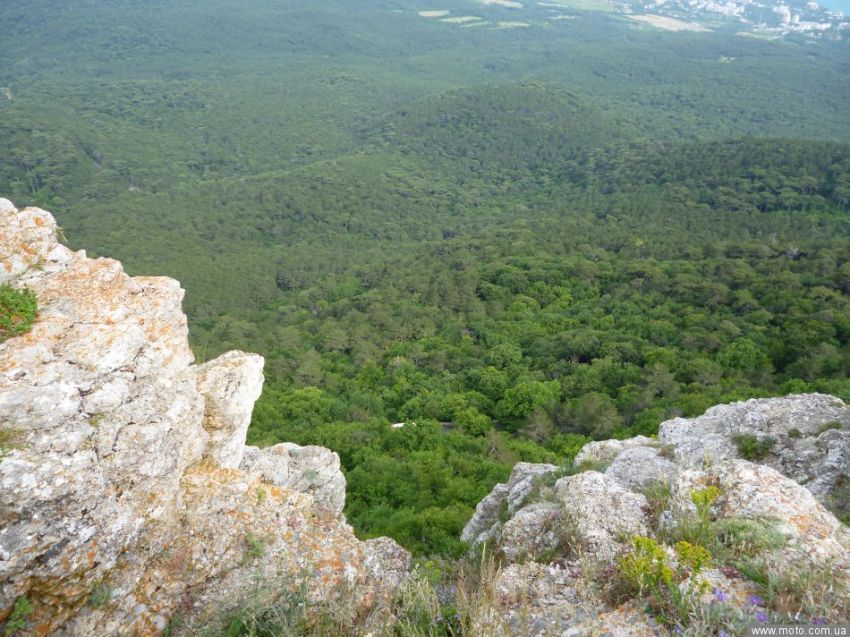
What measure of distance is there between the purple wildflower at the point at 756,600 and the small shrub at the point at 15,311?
445 inches

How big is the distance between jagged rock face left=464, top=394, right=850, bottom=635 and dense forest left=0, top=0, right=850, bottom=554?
5.25 meters

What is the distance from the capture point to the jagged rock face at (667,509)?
21.8 feet

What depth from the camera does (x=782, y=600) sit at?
5.67 metres

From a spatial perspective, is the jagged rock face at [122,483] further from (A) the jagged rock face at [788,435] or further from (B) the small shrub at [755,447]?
(B) the small shrub at [755,447]

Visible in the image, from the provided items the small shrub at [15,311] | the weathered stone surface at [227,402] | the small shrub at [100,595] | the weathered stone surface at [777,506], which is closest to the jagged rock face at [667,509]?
the weathered stone surface at [777,506]

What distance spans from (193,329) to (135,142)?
131m

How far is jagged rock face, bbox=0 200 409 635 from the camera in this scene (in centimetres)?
738

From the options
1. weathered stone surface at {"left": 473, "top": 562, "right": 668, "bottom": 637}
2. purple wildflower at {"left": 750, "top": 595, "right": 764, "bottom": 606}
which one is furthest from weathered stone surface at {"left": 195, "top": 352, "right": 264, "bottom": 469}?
purple wildflower at {"left": 750, "top": 595, "right": 764, "bottom": 606}

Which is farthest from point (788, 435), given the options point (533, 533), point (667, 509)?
point (533, 533)

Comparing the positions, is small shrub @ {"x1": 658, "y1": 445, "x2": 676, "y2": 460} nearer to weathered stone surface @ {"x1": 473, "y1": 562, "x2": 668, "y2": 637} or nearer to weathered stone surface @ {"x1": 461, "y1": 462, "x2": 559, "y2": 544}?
weathered stone surface @ {"x1": 461, "y1": 462, "x2": 559, "y2": 544}

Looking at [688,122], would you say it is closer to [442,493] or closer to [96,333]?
[442,493]

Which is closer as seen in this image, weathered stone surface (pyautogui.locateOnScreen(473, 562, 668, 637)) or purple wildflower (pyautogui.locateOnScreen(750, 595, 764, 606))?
purple wildflower (pyautogui.locateOnScreen(750, 595, 764, 606))

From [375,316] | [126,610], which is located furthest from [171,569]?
[375,316]

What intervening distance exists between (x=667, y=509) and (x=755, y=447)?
6.68 m
